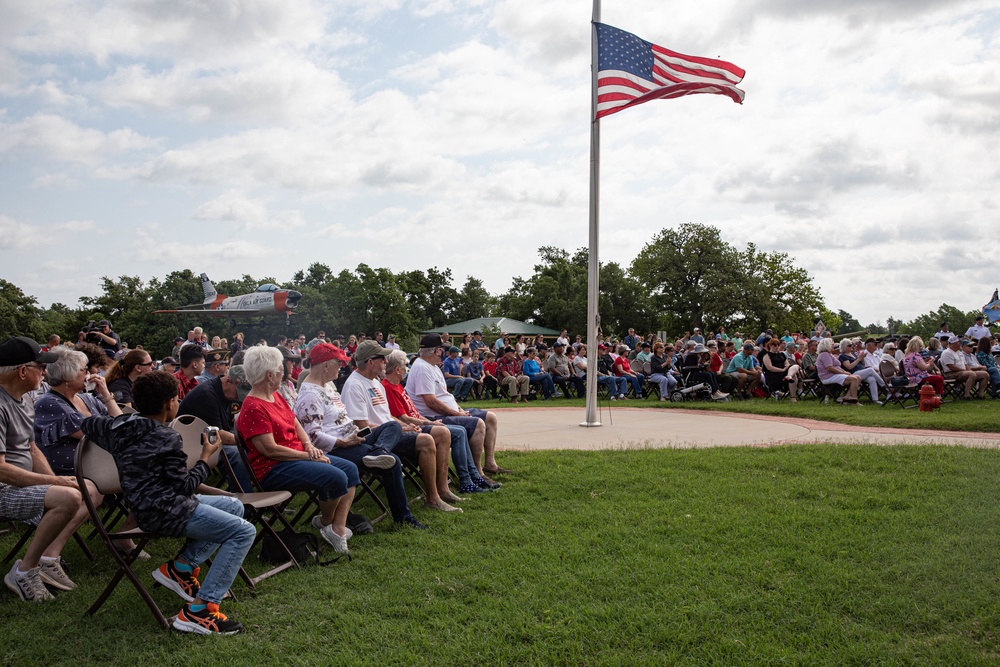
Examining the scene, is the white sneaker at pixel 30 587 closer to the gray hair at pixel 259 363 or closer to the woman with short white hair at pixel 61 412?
the woman with short white hair at pixel 61 412

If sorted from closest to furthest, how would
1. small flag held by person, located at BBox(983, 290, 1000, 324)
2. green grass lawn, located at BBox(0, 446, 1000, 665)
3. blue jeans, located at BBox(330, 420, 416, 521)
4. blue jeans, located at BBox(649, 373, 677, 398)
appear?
green grass lawn, located at BBox(0, 446, 1000, 665) → blue jeans, located at BBox(330, 420, 416, 521) → blue jeans, located at BBox(649, 373, 677, 398) → small flag held by person, located at BBox(983, 290, 1000, 324)

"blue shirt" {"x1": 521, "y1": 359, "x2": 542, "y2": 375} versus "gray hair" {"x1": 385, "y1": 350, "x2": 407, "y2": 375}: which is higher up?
"gray hair" {"x1": 385, "y1": 350, "x2": 407, "y2": 375}

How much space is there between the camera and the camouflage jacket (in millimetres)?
3961

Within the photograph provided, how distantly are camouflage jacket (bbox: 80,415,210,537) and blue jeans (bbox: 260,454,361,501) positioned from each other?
109 cm

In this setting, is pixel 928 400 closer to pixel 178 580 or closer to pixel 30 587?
pixel 178 580

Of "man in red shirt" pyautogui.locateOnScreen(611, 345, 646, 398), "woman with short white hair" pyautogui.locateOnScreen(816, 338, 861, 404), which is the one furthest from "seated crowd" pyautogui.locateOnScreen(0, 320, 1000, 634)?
"man in red shirt" pyautogui.locateOnScreen(611, 345, 646, 398)

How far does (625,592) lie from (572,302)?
71140 mm

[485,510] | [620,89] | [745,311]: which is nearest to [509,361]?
[620,89]

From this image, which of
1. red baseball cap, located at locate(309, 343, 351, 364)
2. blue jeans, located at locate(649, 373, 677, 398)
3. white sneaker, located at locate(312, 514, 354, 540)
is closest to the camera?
white sneaker, located at locate(312, 514, 354, 540)

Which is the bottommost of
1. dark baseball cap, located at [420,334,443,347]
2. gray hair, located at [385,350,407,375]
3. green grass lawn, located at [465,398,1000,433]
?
green grass lawn, located at [465,398,1000,433]

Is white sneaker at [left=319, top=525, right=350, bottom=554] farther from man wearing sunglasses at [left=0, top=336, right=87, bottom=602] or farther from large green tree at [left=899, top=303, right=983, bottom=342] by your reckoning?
large green tree at [left=899, top=303, right=983, bottom=342]

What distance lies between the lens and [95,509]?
427 centimetres

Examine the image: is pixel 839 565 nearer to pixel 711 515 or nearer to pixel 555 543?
pixel 711 515

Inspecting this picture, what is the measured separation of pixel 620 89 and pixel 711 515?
24.8ft
